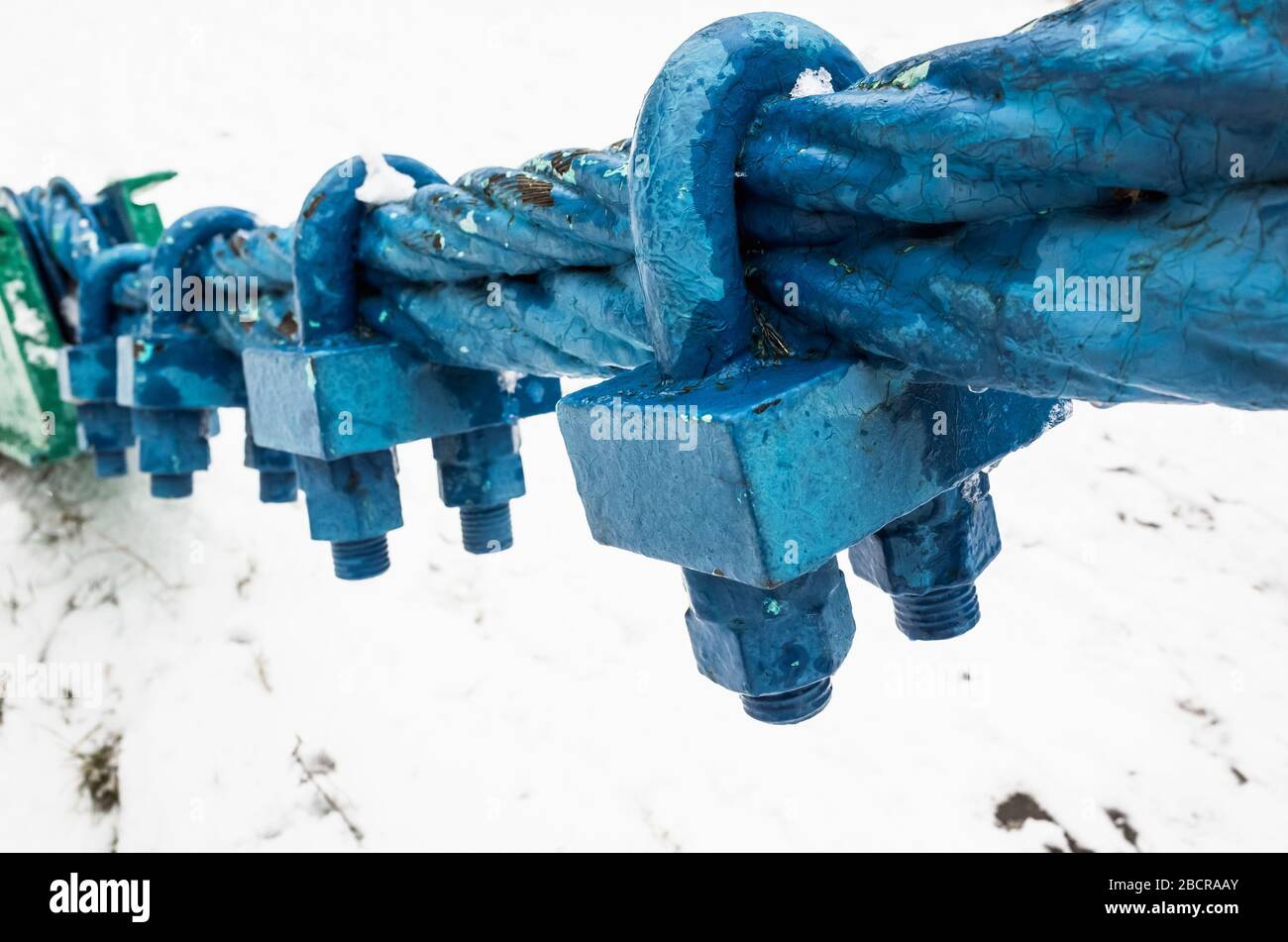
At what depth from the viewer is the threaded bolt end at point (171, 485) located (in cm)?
150

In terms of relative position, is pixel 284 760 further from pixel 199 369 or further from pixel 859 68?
pixel 859 68

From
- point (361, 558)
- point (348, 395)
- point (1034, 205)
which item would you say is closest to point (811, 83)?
point (1034, 205)

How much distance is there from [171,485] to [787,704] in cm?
115

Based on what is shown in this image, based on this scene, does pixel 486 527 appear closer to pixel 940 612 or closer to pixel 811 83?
pixel 940 612

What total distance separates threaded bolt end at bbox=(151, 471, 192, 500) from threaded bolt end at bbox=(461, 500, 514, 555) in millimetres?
564

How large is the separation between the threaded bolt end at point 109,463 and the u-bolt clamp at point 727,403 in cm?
137

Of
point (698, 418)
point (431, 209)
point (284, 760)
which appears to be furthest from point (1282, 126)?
point (284, 760)

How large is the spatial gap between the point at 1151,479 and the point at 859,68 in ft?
4.70

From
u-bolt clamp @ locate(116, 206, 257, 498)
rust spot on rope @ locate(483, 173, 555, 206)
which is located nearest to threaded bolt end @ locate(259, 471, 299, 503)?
u-bolt clamp @ locate(116, 206, 257, 498)

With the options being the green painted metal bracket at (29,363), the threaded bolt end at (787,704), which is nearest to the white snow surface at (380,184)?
the threaded bolt end at (787,704)

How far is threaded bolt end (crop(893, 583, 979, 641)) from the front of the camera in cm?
77

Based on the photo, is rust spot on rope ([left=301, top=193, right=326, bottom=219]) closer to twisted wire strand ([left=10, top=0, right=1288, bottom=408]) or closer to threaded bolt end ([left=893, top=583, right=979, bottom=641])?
twisted wire strand ([left=10, top=0, right=1288, bottom=408])

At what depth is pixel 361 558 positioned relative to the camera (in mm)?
1035

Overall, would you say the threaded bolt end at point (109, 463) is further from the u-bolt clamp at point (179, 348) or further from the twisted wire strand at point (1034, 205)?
the twisted wire strand at point (1034, 205)
